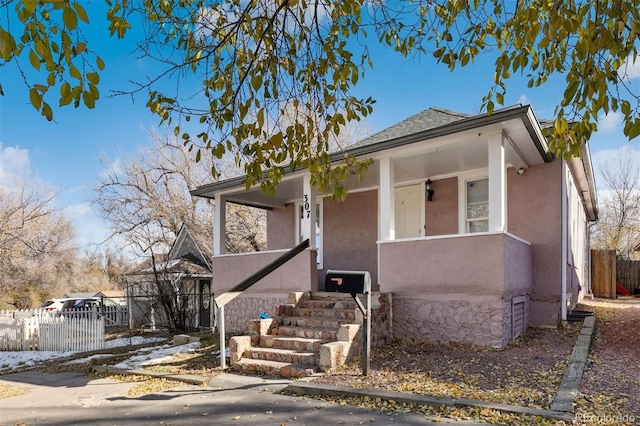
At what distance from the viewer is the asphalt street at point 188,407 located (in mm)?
4910

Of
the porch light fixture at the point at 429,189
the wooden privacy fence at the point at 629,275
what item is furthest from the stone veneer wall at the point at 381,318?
the wooden privacy fence at the point at 629,275

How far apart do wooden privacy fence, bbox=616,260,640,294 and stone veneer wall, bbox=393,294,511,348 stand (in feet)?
55.6

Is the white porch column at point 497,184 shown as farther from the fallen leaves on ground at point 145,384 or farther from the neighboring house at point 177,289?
the neighboring house at point 177,289

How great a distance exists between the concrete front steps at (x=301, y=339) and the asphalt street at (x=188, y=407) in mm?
390

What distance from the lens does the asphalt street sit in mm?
4910

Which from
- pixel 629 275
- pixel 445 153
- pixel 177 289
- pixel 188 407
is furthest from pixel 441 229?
pixel 629 275

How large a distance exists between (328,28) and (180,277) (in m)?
13.3

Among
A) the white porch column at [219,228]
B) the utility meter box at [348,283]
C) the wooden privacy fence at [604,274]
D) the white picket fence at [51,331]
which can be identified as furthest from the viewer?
the wooden privacy fence at [604,274]

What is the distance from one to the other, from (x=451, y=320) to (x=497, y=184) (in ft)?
7.78

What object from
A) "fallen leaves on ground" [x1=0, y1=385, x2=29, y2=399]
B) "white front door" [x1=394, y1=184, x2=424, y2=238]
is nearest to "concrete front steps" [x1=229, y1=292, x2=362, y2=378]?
"white front door" [x1=394, y1=184, x2=424, y2=238]

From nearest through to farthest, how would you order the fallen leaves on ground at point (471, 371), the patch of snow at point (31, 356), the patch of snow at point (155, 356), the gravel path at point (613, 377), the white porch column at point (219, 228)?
the gravel path at point (613, 377), the fallen leaves on ground at point (471, 371), the patch of snow at point (155, 356), the patch of snow at point (31, 356), the white porch column at point (219, 228)

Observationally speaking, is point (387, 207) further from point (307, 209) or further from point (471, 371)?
point (471, 371)

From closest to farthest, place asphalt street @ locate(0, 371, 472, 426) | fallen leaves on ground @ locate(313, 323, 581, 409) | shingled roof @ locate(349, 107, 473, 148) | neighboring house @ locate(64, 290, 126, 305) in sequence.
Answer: asphalt street @ locate(0, 371, 472, 426)
fallen leaves on ground @ locate(313, 323, 581, 409)
shingled roof @ locate(349, 107, 473, 148)
neighboring house @ locate(64, 290, 126, 305)

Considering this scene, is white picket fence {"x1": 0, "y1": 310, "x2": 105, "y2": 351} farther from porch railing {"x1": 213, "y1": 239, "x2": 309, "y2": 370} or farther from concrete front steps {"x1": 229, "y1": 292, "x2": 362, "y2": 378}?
concrete front steps {"x1": 229, "y1": 292, "x2": 362, "y2": 378}
